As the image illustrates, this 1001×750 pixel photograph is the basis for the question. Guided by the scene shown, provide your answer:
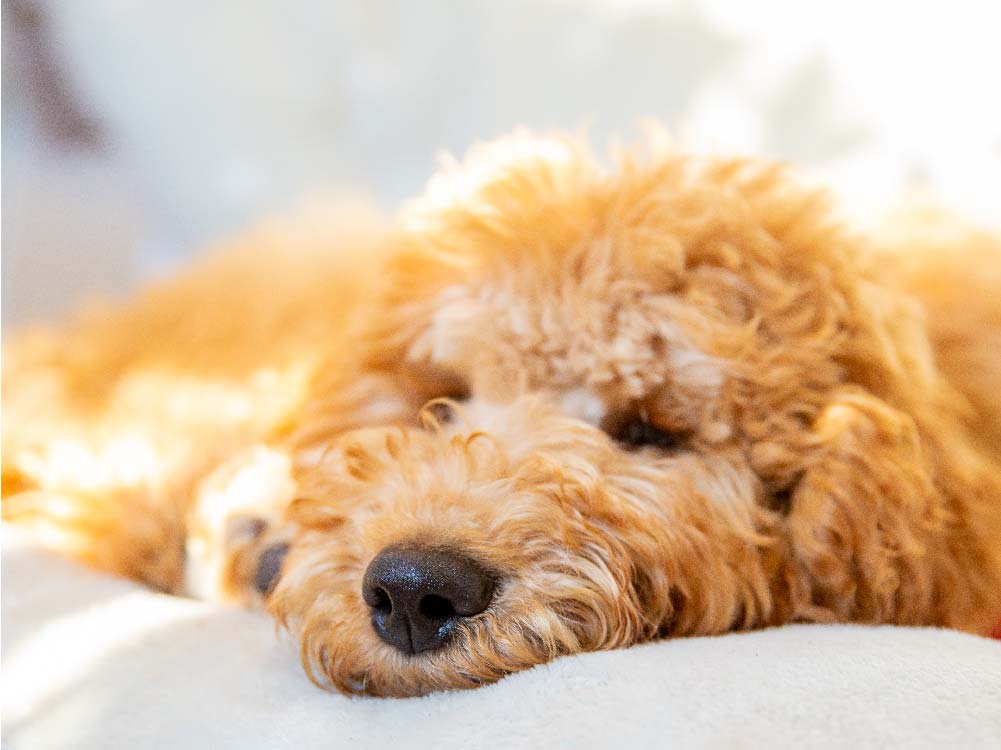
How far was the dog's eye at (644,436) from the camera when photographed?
1282mm

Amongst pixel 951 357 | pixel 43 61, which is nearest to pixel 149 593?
pixel 951 357

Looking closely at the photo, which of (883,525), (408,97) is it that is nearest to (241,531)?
(883,525)

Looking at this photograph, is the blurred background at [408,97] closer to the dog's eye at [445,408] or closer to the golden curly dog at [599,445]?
the golden curly dog at [599,445]

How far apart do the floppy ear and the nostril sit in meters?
0.49

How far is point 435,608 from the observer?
97cm

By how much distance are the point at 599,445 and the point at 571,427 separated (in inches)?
1.7

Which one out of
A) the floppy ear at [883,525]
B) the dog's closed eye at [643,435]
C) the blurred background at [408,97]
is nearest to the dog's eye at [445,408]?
the dog's closed eye at [643,435]

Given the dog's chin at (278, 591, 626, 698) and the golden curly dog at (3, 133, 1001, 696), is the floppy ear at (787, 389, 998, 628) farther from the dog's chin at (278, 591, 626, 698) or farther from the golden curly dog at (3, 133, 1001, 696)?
the dog's chin at (278, 591, 626, 698)

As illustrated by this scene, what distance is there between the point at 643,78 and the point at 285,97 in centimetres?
102

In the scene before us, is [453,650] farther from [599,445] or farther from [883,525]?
[883,525]

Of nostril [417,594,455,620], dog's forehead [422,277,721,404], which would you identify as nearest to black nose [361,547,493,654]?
nostril [417,594,455,620]

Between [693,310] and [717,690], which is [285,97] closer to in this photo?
[693,310]

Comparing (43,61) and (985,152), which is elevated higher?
(43,61)

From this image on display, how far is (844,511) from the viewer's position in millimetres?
1163
